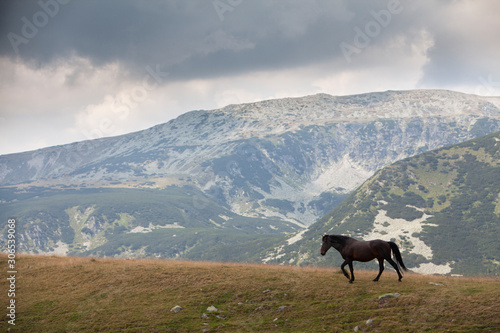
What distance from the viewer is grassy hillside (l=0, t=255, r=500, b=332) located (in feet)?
78.0

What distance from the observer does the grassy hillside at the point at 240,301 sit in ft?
78.0

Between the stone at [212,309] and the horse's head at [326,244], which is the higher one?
the horse's head at [326,244]

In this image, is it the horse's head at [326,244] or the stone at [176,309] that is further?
the horse's head at [326,244]

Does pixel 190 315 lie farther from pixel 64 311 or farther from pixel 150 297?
pixel 64 311

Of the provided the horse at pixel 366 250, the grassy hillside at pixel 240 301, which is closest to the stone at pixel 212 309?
the grassy hillside at pixel 240 301

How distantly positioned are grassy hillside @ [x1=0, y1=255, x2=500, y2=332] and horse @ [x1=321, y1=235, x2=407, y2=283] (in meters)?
1.49

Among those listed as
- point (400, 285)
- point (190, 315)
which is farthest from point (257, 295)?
point (400, 285)

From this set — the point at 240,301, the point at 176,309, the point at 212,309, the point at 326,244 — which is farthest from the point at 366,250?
the point at 176,309

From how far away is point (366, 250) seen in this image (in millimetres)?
30203

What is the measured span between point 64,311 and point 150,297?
580 cm

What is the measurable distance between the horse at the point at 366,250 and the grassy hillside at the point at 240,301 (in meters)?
1.49

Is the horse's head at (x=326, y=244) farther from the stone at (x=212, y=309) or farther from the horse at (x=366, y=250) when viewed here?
the stone at (x=212, y=309)

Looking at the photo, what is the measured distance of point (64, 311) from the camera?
96.1 ft

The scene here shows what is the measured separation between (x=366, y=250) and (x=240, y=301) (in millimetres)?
9591
